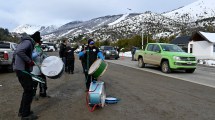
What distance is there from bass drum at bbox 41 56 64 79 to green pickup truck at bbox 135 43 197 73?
11.3 meters

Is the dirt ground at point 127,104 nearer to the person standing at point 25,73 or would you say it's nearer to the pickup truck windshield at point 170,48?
the person standing at point 25,73

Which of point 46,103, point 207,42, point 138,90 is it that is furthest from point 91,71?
point 207,42

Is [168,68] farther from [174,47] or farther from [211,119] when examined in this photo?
[211,119]

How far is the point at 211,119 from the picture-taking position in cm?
724

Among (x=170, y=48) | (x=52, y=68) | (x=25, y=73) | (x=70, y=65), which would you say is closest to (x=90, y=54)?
(x=52, y=68)

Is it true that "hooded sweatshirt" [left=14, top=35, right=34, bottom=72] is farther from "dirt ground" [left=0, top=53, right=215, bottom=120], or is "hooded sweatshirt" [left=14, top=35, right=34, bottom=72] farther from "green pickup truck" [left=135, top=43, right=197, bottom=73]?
"green pickup truck" [left=135, top=43, right=197, bottom=73]

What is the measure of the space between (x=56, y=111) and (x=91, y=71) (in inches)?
57.2

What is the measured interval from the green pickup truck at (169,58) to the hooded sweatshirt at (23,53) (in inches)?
502

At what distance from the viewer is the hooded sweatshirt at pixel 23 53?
6.92 meters

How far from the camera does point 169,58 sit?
1888 cm

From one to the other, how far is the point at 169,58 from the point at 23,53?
1309 cm

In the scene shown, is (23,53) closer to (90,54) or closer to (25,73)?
(25,73)

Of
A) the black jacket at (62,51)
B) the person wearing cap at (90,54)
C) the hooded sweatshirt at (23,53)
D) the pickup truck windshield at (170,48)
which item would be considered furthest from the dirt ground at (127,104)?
the pickup truck windshield at (170,48)

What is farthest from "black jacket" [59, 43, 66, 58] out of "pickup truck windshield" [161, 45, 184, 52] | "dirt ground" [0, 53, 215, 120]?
"pickup truck windshield" [161, 45, 184, 52]
